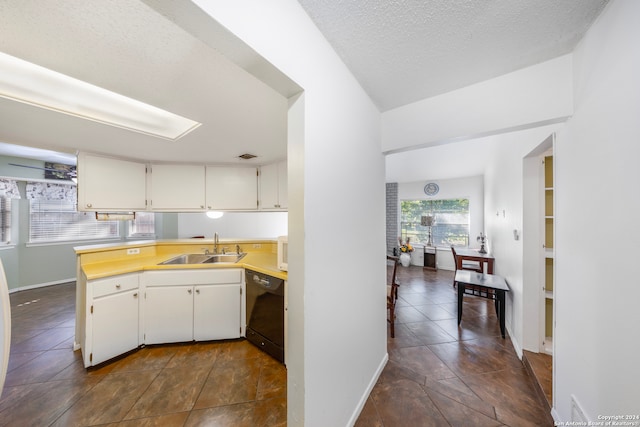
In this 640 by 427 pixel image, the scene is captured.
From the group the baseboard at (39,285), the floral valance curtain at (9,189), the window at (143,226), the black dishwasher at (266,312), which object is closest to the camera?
the black dishwasher at (266,312)

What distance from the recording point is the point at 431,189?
5.86 m


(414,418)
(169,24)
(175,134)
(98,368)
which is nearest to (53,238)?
(98,368)

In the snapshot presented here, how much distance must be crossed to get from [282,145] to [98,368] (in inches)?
105

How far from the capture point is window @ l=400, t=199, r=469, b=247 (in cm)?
556

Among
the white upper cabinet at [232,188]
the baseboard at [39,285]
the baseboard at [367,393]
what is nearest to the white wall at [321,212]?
the baseboard at [367,393]

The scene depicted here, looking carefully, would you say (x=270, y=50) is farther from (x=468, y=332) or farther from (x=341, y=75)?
(x=468, y=332)

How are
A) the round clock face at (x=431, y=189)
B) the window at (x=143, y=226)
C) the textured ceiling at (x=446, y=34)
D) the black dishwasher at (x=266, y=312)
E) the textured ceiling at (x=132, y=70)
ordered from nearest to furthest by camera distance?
the textured ceiling at (x=132, y=70), the textured ceiling at (x=446, y=34), the black dishwasher at (x=266, y=312), the window at (x=143, y=226), the round clock face at (x=431, y=189)

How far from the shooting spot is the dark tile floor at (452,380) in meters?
1.52

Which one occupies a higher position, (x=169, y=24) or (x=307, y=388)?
(x=169, y=24)

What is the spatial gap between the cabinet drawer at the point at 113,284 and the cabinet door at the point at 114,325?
0.04 m

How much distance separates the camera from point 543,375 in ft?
5.81

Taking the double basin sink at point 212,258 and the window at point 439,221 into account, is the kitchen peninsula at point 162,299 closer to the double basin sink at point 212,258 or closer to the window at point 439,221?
the double basin sink at point 212,258

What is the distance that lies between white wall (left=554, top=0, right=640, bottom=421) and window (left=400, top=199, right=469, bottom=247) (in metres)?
4.65

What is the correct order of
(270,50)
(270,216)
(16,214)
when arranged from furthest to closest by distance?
(270,216), (16,214), (270,50)
